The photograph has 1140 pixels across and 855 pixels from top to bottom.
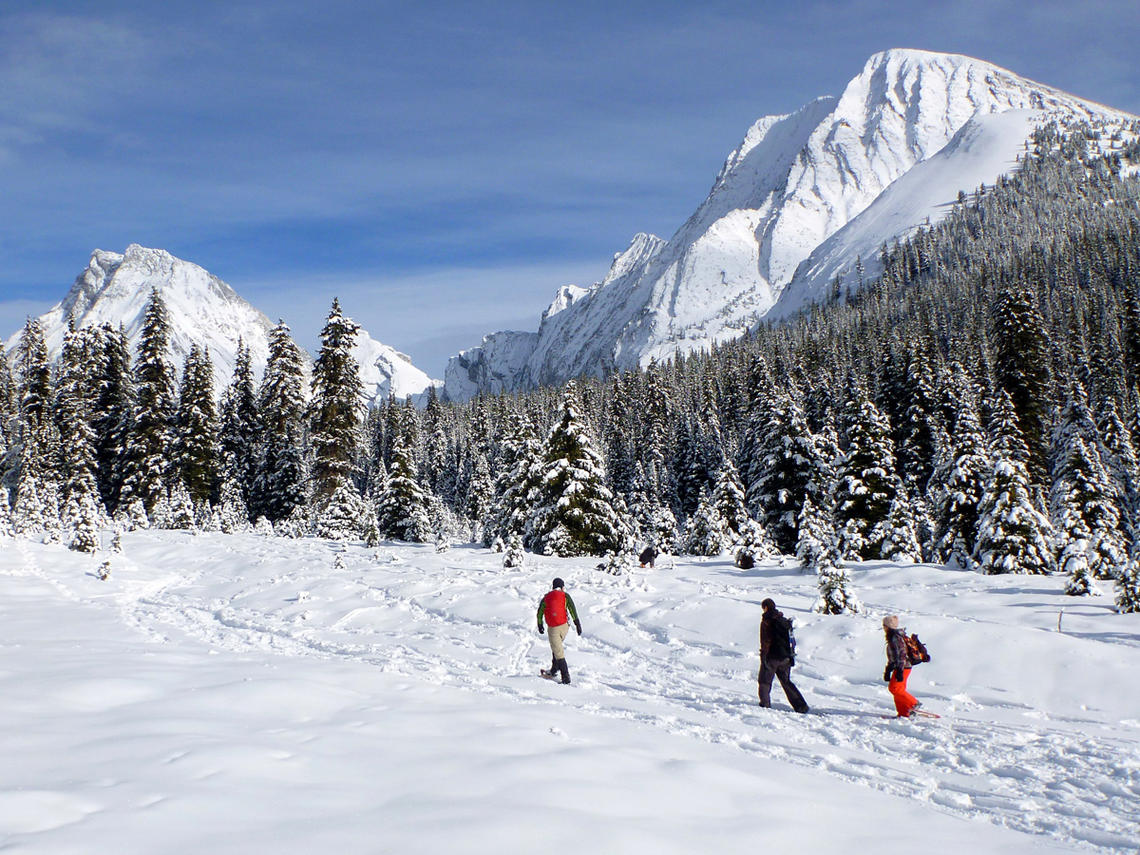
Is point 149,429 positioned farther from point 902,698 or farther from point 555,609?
point 902,698

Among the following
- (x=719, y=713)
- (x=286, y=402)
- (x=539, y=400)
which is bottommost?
(x=719, y=713)

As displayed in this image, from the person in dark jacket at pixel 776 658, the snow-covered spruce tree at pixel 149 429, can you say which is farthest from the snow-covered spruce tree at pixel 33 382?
the person in dark jacket at pixel 776 658

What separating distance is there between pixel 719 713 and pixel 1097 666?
21.7 ft

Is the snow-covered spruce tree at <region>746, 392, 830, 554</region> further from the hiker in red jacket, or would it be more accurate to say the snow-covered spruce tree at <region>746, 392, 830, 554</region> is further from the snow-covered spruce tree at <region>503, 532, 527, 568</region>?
the hiker in red jacket

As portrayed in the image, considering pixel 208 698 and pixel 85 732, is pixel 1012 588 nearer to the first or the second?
pixel 208 698

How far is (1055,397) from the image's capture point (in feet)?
299

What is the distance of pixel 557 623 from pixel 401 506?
34.1 metres

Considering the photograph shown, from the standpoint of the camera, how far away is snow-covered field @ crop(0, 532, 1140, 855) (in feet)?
18.5

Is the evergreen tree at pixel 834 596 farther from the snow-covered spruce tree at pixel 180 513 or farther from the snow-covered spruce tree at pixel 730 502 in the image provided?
the snow-covered spruce tree at pixel 180 513

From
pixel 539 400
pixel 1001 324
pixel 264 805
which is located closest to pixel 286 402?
pixel 264 805

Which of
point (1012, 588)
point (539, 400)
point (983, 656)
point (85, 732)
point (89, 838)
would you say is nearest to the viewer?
point (89, 838)

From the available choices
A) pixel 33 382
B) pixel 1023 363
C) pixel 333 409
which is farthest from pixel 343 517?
pixel 1023 363

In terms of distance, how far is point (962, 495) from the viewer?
29.8 meters

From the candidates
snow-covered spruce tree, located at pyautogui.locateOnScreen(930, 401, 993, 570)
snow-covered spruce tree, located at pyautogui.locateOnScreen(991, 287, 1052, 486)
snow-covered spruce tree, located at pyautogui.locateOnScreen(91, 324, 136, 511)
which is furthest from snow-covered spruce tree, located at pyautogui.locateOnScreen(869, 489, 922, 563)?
snow-covered spruce tree, located at pyautogui.locateOnScreen(91, 324, 136, 511)
